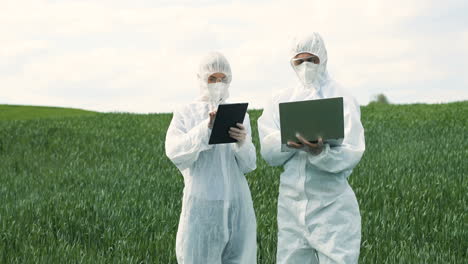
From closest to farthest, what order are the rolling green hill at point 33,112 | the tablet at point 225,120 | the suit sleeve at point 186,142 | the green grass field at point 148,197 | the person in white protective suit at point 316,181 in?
the tablet at point 225,120 < the suit sleeve at point 186,142 < the person in white protective suit at point 316,181 < the green grass field at point 148,197 < the rolling green hill at point 33,112

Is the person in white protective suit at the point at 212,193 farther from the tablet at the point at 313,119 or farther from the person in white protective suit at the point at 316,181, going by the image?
the tablet at the point at 313,119

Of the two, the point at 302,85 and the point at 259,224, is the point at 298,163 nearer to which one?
the point at 302,85

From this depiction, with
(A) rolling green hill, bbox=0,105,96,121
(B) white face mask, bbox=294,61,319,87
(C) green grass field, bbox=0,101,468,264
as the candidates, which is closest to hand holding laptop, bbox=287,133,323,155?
(B) white face mask, bbox=294,61,319,87

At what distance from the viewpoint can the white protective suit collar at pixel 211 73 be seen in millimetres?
4391

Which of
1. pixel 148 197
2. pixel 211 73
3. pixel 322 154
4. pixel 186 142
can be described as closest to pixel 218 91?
pixel 211 73

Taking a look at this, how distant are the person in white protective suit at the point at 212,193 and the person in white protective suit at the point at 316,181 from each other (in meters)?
0.24

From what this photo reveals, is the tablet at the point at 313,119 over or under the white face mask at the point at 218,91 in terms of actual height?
under

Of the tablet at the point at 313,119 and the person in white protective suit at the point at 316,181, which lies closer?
the tablet at the point at 313,119

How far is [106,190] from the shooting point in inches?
389

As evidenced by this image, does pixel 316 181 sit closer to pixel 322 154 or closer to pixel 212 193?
pixel 322 154

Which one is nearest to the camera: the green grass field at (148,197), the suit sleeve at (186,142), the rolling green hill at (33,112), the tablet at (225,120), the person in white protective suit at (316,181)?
the tablet at (225,120)

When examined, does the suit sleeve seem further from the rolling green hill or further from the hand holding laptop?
the rolling green hill

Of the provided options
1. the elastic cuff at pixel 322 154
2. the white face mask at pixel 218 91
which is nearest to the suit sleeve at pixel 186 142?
the white face mask at pixel 218 91

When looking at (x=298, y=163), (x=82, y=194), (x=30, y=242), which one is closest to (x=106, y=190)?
(x=82, y=194)
